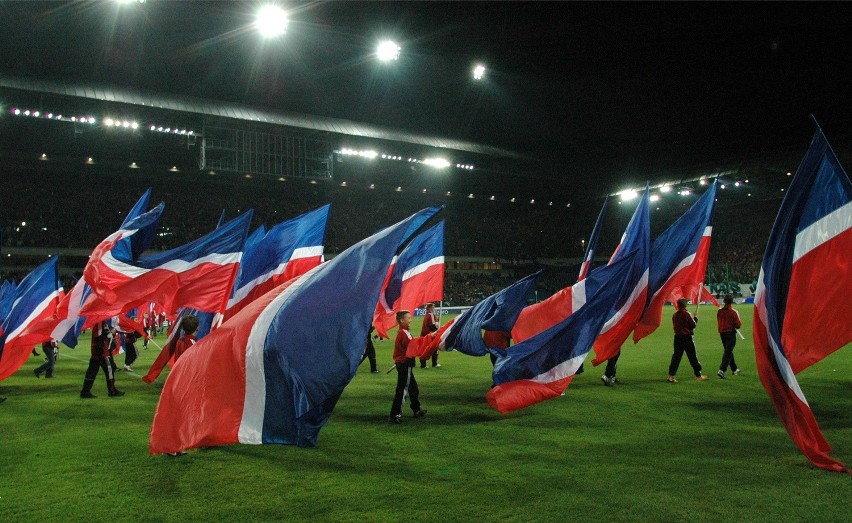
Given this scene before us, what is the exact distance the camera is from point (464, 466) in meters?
6.31

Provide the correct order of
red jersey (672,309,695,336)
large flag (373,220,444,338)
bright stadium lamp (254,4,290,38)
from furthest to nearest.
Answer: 1. bright stadium lamp (254,4,290,38)
2. large flag (373,220,444,338)
3. red jersey (672,309,695,336)

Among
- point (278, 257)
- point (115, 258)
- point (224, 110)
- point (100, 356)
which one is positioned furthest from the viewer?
point (224, 110)

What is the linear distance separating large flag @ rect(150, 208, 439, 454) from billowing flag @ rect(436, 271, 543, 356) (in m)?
3.34

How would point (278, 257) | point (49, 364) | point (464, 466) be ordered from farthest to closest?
point (49, 364) < point (278, 257) < point (464, 466)

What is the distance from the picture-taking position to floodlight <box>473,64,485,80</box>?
2370 centimetres

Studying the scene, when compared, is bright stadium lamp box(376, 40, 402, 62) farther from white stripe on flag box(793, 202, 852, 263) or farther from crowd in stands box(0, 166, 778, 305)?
crowd in stands box(0, 166, 778, 305)

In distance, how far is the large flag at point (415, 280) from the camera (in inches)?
539

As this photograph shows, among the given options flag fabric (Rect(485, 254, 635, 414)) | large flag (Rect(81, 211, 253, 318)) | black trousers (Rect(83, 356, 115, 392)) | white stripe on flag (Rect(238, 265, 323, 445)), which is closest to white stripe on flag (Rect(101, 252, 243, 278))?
large flag (Rect(81, 211, 253, 318))

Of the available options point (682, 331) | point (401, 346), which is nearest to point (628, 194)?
point (682, 331)

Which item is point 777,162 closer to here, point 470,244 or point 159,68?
point 470,244

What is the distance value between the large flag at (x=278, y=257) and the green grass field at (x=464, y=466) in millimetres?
2563

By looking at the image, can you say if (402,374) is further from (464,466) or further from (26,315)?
(26,315)

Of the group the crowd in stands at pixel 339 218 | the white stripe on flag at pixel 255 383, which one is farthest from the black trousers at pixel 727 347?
the crowd in stands at pixel 339 218

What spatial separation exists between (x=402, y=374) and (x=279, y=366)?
3.56m
